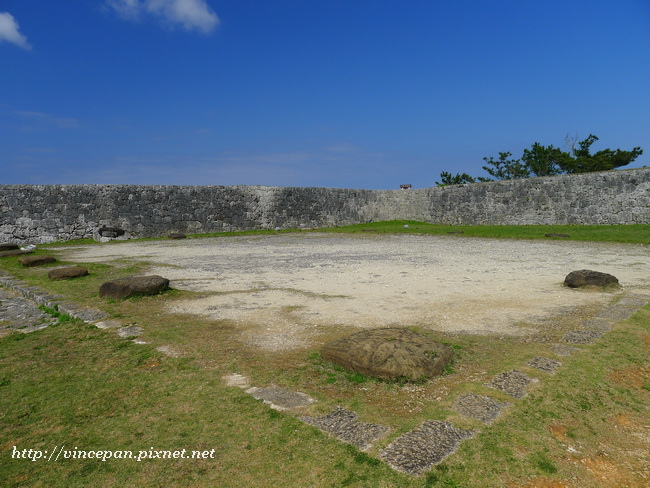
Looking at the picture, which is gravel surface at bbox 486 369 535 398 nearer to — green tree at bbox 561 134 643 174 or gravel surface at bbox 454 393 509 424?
gravel surface at bbox 454 393 509 424

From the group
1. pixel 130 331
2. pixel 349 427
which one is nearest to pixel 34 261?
pixel 130 331

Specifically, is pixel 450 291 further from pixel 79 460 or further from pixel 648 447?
pixel 79 460

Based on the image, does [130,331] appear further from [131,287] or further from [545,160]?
[545,160]

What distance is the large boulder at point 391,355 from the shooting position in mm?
2828

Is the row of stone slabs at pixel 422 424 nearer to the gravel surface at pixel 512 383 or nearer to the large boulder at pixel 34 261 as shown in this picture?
the gravel surface at pixel 512 383

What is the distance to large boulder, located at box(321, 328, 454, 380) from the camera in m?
2.83

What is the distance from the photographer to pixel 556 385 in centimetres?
267

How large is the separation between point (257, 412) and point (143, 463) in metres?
0.63

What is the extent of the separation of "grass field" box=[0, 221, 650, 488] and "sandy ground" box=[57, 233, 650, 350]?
1.84ft

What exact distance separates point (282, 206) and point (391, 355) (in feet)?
62.3

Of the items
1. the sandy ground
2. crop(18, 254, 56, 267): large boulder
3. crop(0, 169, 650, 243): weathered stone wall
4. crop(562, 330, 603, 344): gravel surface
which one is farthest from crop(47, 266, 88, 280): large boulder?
crop(0, 169, 650, 243): weathered stone wall

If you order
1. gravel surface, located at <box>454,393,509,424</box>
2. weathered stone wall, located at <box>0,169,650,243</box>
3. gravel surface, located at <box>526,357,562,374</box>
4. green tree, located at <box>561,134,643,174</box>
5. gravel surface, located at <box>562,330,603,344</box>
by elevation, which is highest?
green tree, located at <box>561,134,643,174</box>

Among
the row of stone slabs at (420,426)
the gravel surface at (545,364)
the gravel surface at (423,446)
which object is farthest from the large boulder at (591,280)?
the gravel surface at (423,446)

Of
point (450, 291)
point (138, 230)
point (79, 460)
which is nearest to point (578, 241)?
point (450, 291)
